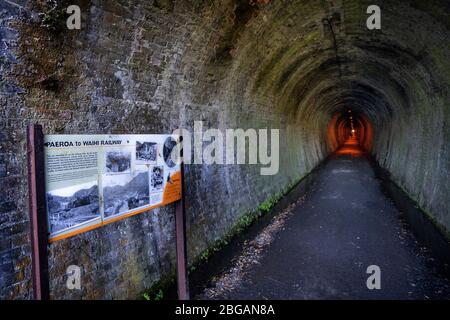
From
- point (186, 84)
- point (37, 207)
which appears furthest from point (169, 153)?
point (186, 84)

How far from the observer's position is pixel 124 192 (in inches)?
154

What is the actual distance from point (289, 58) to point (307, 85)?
15.1 ft

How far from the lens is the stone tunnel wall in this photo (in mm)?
3217

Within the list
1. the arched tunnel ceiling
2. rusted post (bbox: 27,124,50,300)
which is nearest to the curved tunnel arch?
the arched tunnel ceiling

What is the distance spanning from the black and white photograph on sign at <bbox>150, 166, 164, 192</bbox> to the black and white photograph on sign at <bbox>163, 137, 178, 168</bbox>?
15 centimetres

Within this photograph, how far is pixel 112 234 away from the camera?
14.4ft

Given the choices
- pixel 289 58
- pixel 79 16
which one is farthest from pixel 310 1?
pixel 79 16

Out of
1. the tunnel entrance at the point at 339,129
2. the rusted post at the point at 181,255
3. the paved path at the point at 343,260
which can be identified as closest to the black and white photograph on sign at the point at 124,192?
the rusted post at the point at 181,255

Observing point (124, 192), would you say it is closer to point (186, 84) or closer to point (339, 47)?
point (186, 84)

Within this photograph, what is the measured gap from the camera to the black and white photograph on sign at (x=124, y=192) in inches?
146

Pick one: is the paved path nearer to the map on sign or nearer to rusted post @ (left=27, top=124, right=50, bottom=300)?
the map on sign

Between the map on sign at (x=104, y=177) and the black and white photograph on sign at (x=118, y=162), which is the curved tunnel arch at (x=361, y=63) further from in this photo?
the black and white photograph on sign at (x=118, y=162)

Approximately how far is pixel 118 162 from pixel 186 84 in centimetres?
274

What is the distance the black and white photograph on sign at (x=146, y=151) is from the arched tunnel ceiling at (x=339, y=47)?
3768 mm
